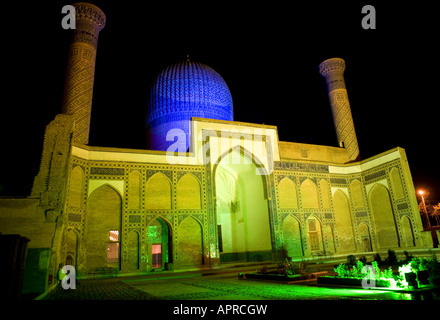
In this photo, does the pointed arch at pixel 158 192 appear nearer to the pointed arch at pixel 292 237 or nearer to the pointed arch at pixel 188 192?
the pointed arch at pixel 188 192

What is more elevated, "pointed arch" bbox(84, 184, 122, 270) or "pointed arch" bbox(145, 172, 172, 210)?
"pointed arch" bbox(145, 172, 172, 210)

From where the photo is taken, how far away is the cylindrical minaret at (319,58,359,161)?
17.4 meters

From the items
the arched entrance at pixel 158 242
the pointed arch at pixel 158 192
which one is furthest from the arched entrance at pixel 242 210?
the arched entrance at pixel 158 242

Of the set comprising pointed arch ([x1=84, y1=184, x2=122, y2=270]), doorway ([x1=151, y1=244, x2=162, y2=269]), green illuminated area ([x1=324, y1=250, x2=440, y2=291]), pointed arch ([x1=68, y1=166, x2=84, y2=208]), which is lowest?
green illuminated area ([x1=324, y1=250, x2=440, y2=291])

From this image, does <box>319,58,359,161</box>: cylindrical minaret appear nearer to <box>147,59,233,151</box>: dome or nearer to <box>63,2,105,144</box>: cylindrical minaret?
<box>147,59,233,151</box>: dome

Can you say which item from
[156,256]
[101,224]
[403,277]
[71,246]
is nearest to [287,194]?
[156,256]

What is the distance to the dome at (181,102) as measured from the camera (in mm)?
16016

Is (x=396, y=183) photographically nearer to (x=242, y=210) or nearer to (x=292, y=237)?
(x=292, y=237)

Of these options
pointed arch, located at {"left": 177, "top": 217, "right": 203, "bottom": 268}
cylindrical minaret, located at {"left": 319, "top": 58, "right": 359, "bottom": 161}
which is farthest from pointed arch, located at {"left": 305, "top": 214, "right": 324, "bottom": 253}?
pointed arch, located at {"left": 177, "top": 217, "right": 203, "bottom": 268}

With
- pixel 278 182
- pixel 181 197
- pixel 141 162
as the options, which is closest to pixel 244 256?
pixel 278 182

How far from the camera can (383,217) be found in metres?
14.6

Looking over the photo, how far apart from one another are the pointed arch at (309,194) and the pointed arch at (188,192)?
16.6 feet

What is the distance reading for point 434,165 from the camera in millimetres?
18312

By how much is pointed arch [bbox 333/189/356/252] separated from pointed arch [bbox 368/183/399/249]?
107cm
